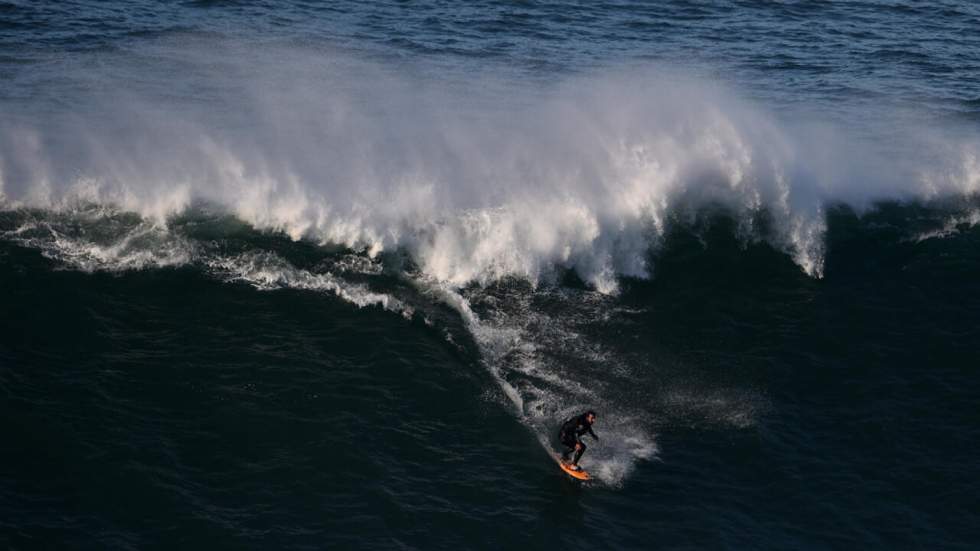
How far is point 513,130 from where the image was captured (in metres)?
45.4

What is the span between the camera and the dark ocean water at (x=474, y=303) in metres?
26.3

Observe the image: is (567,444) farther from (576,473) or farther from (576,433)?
(576,473)

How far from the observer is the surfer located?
26922 mm

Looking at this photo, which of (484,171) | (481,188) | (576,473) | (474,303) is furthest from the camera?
(484,171)

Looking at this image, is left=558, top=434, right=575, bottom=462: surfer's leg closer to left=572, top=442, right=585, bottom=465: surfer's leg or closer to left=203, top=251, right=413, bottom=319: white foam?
left=572, top=442, right=585, bottom=465: surfer's leg

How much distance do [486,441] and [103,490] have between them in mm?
10209

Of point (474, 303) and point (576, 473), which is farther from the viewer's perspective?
point (474, 303)

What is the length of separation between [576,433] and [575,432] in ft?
0.14

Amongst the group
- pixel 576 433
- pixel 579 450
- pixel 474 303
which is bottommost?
pixel 579 450

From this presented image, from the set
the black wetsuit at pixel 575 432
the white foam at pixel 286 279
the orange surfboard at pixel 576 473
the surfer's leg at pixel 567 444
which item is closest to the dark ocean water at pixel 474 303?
the white foam at pixel 286 279

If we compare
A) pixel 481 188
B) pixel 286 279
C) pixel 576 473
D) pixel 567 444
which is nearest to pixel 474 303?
pixel 481 188

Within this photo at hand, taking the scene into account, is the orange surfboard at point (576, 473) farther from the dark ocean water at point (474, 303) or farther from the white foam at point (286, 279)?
the white foam at point (286, 279)

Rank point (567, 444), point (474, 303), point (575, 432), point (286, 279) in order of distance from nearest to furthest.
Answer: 1. point (575, 432)
2. point (567, 444)
3. point (474, 303)
4. point (286, 279)

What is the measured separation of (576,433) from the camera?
27094mm
